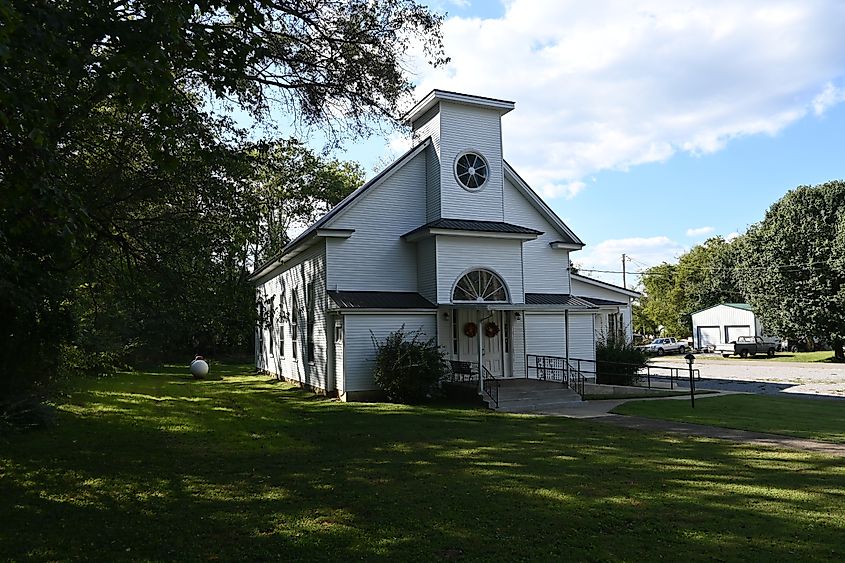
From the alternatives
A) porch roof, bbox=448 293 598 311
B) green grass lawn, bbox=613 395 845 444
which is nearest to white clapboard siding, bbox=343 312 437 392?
porch roof, bbox=448 293 598 311

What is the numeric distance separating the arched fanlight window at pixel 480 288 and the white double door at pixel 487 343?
2.35 feet

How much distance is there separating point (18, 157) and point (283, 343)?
72.5 ft

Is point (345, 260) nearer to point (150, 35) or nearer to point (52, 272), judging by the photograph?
point (52, 272)

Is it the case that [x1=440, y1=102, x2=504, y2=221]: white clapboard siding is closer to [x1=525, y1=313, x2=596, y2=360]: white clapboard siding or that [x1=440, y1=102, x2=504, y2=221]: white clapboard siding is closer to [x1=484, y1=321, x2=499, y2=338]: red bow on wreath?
[x1=484, y1=321, x2=499, y2=338]: red bow on wreath

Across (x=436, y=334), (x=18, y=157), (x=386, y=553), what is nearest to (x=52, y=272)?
(x=18, y=157)

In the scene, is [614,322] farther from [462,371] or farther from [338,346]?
[338,346]

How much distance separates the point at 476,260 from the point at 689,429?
8.77 metres

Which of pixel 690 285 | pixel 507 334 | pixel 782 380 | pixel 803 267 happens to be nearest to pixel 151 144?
pixel 507 334

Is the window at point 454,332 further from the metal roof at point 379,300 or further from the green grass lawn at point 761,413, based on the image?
the green grass lawn at point 761,413

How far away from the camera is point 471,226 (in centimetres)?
2006

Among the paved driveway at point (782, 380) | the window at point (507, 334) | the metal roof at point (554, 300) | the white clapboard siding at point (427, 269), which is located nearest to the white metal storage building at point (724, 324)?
the paved driveway at point (782, 380)

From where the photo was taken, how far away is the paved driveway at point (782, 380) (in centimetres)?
2270

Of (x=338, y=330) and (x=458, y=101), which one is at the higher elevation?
(x=458, y=101)

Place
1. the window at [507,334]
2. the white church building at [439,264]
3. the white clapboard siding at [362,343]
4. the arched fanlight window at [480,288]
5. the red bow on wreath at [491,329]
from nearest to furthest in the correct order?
the white clapboard siding at [362,343] < the white church building at [439,264] < the arched fanlight window at [480,288] < the red bow on wreath at [491,329] < the window at [507,334]
